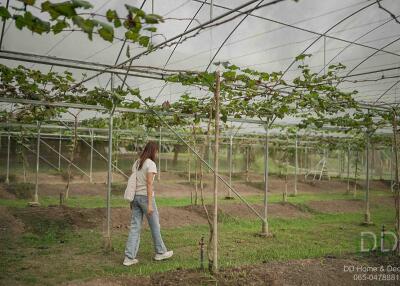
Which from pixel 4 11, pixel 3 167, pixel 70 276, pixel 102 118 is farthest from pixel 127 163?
pixel 4 11

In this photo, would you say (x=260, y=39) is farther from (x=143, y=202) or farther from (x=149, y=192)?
(x=143, y=202)

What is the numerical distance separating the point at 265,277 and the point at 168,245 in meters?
2.87

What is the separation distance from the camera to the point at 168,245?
7352 millimetres

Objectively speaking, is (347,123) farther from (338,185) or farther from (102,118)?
(338,185)

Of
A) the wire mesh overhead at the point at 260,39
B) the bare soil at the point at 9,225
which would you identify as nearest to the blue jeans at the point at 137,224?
the wire mesh overhead at the point at 260,39

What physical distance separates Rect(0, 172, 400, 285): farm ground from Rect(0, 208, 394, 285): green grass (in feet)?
0.05

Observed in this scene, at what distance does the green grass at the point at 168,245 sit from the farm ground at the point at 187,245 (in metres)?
0.02

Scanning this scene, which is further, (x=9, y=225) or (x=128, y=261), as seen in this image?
(x=9, y=225)

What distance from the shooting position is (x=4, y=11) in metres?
2.47

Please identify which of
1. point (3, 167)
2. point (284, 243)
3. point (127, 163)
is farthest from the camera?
point (127, 163)

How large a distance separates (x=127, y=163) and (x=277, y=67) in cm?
1825

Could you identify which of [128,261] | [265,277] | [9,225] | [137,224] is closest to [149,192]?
[137,224]

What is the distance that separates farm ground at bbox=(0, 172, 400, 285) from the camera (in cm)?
505

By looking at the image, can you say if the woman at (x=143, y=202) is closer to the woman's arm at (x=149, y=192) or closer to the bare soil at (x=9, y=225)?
the woman's arm at (x=149, y=192)
